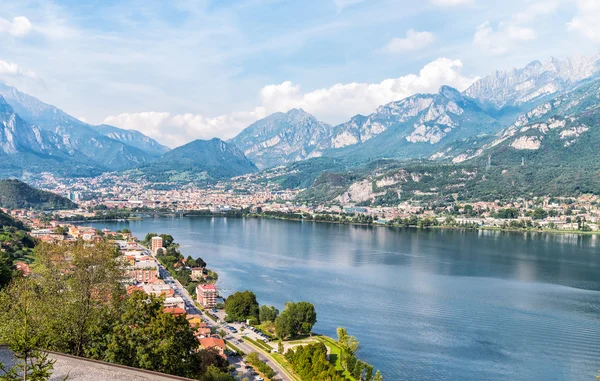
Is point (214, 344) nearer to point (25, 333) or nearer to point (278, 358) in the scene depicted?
point (278, 358)

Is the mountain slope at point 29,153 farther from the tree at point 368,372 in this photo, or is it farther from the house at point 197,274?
the tree at point 368,372

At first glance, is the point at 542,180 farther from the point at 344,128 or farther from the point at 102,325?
the point at 344,128

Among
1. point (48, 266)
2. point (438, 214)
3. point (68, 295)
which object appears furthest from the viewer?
point (438, 214)

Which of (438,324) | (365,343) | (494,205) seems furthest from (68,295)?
(494,205)

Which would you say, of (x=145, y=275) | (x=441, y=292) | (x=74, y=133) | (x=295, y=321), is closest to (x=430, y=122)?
(x=74, y=133)

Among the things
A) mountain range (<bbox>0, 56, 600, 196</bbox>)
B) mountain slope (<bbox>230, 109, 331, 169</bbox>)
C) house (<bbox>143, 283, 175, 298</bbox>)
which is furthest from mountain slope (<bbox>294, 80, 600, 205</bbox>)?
mountain slope (<bbox>230, 109, 331, 169</bbox>)
